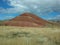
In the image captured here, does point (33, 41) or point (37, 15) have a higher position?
point (37, 15)

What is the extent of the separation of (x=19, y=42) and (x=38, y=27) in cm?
294

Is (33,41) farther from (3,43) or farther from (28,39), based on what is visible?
(3,43)

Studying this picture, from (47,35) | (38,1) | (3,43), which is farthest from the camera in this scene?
(38,1)

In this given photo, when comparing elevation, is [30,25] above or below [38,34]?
above

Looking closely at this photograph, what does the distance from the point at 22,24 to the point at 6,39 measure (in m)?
2.66

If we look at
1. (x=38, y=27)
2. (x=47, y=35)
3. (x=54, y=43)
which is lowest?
(x=54, y=43)

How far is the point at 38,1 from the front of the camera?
26.5 feet

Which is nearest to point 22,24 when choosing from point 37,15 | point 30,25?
point 30,25

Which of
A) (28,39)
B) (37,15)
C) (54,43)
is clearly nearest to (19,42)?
(28,39)

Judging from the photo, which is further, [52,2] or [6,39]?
[52,2]

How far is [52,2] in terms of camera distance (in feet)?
26.9

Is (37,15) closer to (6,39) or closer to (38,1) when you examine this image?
(38,1)

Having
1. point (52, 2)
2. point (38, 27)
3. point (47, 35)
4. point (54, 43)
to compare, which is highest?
point (52, 2)

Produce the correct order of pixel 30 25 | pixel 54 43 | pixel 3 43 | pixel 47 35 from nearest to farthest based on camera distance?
pixel 3 43 < pixel 54 43 < pixel 47 35 < pixel 30 25
